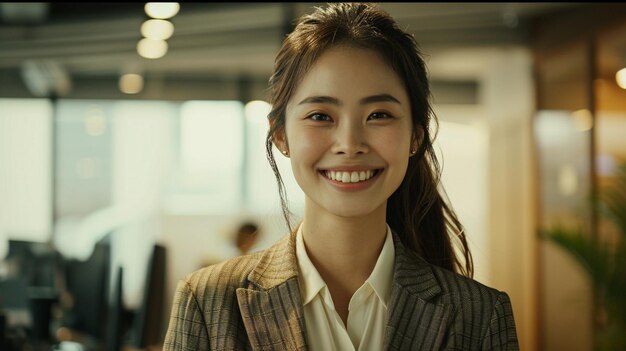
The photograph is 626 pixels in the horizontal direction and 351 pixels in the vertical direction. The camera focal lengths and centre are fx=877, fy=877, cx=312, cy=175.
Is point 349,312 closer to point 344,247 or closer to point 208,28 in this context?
point 344,247

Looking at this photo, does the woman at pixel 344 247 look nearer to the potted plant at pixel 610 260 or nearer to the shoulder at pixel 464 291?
the shoulder at pixel 464 291

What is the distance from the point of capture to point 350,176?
57.1 inches

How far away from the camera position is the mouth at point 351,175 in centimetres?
145

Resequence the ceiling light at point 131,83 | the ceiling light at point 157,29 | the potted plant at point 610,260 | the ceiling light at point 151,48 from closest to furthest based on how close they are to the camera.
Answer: the potted plant at point 610,260 → the ceiling light at point 157,29 → the ceiling light at point 151,48 → the ceiling light at point 131,83

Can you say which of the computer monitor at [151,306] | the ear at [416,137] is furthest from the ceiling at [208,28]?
the ear at [416,137]

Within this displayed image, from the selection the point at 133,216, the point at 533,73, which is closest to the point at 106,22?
the point at 133,216

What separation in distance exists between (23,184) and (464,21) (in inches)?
225

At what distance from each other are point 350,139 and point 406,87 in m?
0.18

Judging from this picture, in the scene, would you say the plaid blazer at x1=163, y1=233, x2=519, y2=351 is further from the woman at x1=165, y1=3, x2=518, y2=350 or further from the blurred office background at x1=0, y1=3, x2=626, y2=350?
the blurred office background at x1=0, y1=3, x2=626, y2=350

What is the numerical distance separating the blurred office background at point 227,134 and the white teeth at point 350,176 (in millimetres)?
4335

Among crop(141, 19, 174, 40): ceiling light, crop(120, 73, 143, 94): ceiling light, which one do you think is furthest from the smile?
crop(120, 73, 143, 94): ceiling light

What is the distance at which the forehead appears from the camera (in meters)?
1.46

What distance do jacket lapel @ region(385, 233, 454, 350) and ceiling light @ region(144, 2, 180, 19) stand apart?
20.5ft

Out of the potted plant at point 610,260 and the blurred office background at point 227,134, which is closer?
the potted plant at point 610,260
